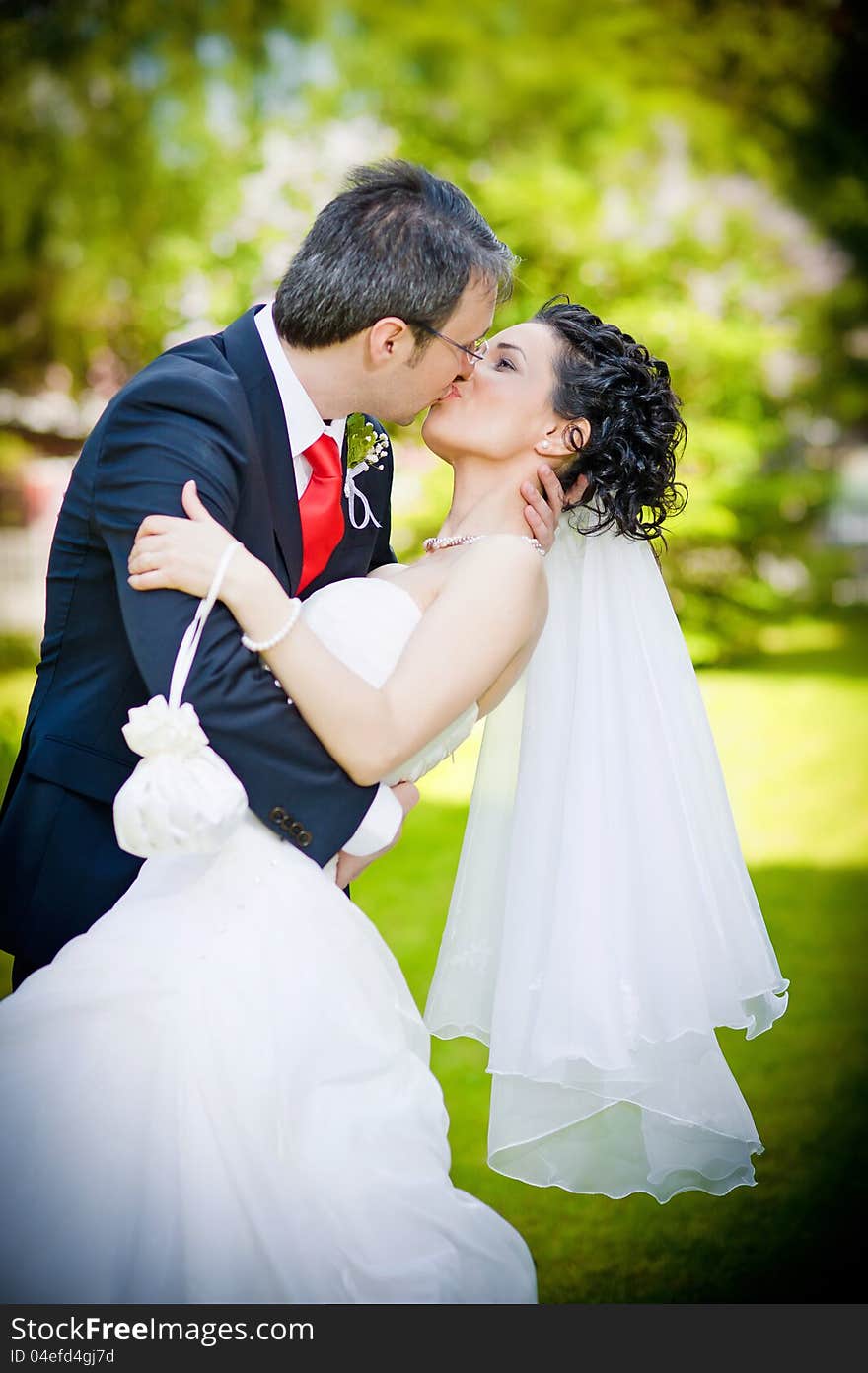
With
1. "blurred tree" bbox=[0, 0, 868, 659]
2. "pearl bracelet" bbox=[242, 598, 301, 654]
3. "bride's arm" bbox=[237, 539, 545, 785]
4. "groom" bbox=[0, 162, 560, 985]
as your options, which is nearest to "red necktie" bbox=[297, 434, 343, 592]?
"groom" bbox=[0, 162, 560, 985]

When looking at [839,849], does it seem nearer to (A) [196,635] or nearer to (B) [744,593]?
(B) [744,593]

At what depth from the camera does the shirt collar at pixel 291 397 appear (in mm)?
2084

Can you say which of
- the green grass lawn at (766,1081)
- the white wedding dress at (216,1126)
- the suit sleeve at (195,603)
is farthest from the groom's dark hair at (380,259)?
the green grass lawn at (766,1081)

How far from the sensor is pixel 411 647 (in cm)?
210

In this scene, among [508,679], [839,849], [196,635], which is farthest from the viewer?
[839,849]

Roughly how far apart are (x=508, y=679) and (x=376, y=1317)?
114 cm

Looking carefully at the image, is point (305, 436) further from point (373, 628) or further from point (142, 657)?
point (142, 657)

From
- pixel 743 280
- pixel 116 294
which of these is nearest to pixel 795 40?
pixel 743 280

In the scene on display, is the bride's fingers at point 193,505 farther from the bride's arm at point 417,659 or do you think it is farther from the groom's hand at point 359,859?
the groom's hand at point 359,859

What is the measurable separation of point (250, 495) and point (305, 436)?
19cm

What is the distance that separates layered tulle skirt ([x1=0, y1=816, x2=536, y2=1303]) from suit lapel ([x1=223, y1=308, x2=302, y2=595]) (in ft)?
1.69

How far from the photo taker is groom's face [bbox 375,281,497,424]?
2.14 m

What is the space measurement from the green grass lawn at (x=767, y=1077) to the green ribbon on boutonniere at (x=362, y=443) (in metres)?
2.16

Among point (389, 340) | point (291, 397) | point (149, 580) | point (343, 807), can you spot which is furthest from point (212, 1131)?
point (389, 340)
